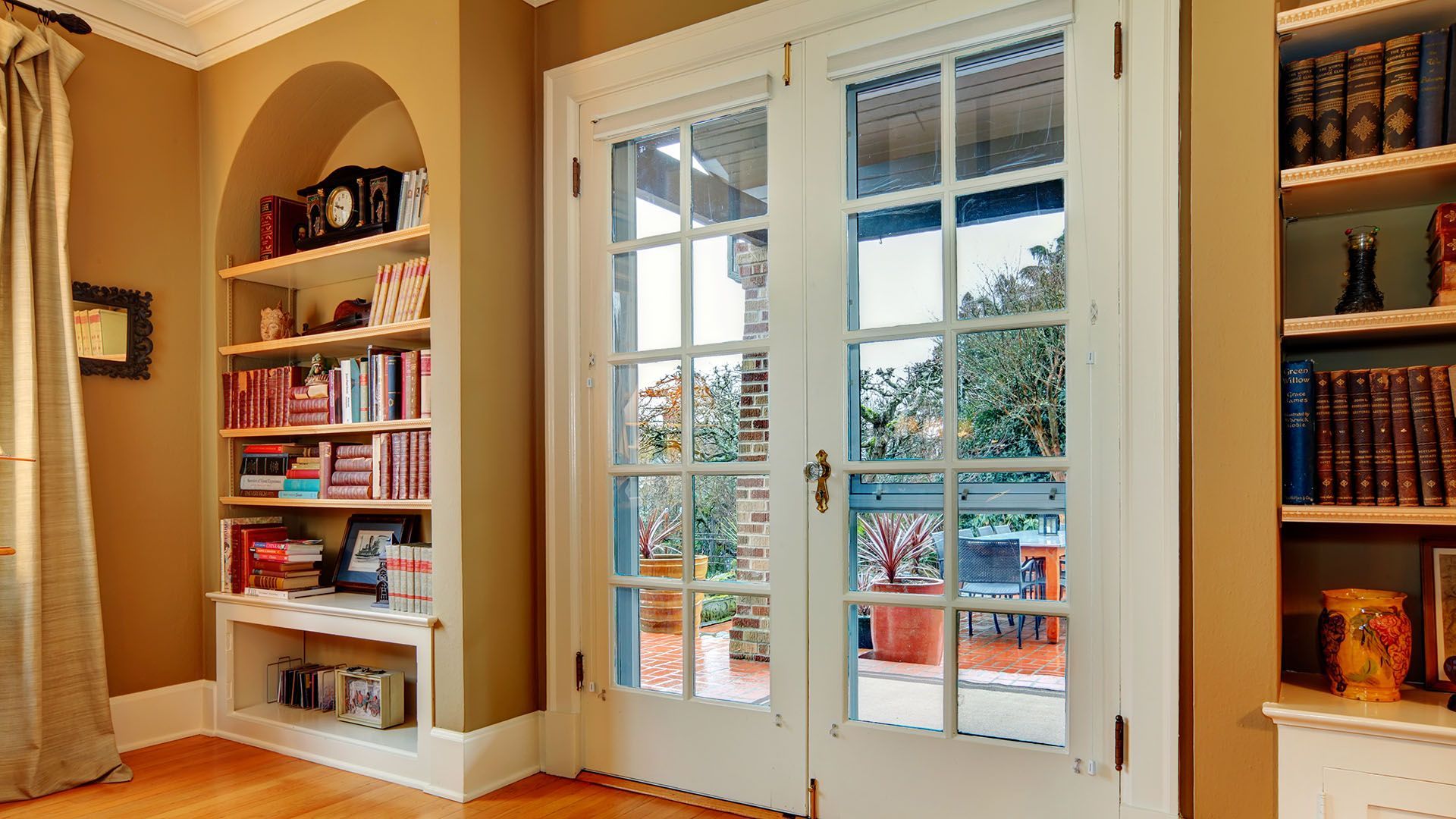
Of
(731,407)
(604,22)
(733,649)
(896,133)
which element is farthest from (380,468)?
(896,133)

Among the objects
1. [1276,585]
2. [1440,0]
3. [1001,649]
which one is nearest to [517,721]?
[1001,649]

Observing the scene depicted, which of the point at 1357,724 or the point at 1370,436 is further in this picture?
the point at 1370,436

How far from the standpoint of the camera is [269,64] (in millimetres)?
3584

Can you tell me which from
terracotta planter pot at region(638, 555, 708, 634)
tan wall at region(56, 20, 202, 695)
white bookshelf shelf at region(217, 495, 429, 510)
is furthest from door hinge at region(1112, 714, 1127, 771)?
tan wall at region(56, 20, 202, 695)

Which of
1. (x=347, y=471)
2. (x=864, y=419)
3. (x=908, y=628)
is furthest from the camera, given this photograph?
(x=347, y=471)

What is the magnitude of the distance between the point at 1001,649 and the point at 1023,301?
3.10 ft

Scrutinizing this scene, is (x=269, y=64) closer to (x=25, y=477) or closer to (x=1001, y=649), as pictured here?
(x=25, y=477)

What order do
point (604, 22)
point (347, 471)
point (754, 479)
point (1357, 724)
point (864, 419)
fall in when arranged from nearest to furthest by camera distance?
point (1357, 724) → point (864, 419) → point (754, 479) → point (604, 22) → point (347, 471)

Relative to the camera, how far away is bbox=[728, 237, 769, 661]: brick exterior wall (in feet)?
9.11

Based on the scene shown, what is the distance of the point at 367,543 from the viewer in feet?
12.0

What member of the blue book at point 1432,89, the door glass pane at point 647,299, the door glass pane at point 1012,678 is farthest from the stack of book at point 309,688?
the blue book at point 1432,89

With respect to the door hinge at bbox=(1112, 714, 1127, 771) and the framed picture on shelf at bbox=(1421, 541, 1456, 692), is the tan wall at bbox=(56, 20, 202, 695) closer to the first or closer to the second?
the door hinge at bbox=(1112, 714, 1127, 771)

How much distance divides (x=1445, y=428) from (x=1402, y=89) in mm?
689

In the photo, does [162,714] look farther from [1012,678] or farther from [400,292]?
[1012,678]
